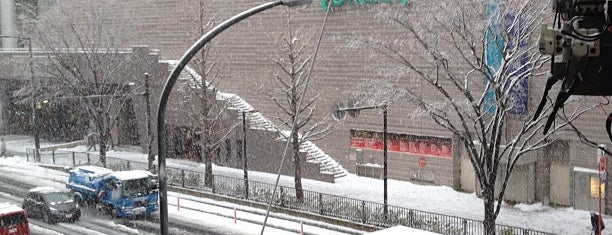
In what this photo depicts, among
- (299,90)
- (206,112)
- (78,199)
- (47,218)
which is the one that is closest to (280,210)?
(206,112)

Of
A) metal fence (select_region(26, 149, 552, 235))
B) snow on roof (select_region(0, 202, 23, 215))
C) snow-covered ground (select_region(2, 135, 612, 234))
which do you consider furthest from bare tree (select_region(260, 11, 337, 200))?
snow on roof (select_region(0, 202, 23, 215))

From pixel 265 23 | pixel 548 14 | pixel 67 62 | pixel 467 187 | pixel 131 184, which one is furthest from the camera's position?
pixel 67 62

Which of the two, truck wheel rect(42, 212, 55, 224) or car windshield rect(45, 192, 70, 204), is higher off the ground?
car windshield rect(45, 192, 70, 204)

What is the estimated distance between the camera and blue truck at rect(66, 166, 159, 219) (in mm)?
28078

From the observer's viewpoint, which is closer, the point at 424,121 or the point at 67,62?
the point at 424,121

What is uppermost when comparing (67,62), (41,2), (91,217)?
(41,2)

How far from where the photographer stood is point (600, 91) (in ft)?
25.3

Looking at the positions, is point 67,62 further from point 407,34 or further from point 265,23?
point 407,34

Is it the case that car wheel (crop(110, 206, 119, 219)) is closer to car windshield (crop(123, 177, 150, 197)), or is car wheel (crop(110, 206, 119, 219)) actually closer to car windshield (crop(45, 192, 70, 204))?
car windshield (crop(123, 177, 150, 197))

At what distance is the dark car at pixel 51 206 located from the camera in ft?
90.9

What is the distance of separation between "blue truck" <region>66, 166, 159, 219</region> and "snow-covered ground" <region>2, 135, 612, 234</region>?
8414mm

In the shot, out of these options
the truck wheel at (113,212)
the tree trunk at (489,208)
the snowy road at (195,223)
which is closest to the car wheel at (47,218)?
the snowy road at (195,223)

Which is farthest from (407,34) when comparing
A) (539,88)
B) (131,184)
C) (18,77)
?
(18,77)

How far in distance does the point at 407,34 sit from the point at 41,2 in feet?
134
